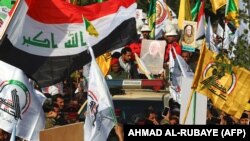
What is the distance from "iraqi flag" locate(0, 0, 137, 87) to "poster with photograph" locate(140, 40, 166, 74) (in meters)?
3.56

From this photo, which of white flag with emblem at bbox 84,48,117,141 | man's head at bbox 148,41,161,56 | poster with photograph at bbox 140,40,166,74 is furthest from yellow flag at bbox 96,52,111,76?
white flag with emblem at bbox 84,48,117,141

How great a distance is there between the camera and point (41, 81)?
10.5 metres

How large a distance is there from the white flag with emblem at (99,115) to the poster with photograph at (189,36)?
714 centimetres

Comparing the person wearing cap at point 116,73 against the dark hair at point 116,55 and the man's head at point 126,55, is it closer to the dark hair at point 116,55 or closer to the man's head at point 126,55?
the man's head at point 126,55

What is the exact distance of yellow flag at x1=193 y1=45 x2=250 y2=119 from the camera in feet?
33.5

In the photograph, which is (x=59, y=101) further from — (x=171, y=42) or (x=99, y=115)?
(x=171, y=42)

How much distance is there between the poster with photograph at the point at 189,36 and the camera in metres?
17.1

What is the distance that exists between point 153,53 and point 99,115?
6363 millimetres

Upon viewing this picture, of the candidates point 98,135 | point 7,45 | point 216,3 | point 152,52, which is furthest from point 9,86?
point 216,3

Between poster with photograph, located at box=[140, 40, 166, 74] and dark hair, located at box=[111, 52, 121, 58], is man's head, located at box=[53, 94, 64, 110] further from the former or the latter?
poster with photograph, located at box=[140, 40, 166, 74]

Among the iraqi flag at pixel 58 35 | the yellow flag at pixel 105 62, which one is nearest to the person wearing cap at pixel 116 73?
Result: the yellow flag at pixel 105 62

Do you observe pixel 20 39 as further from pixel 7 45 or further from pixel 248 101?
pixel 248 101

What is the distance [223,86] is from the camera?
34.1 feet

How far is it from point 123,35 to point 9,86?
2338 mm
